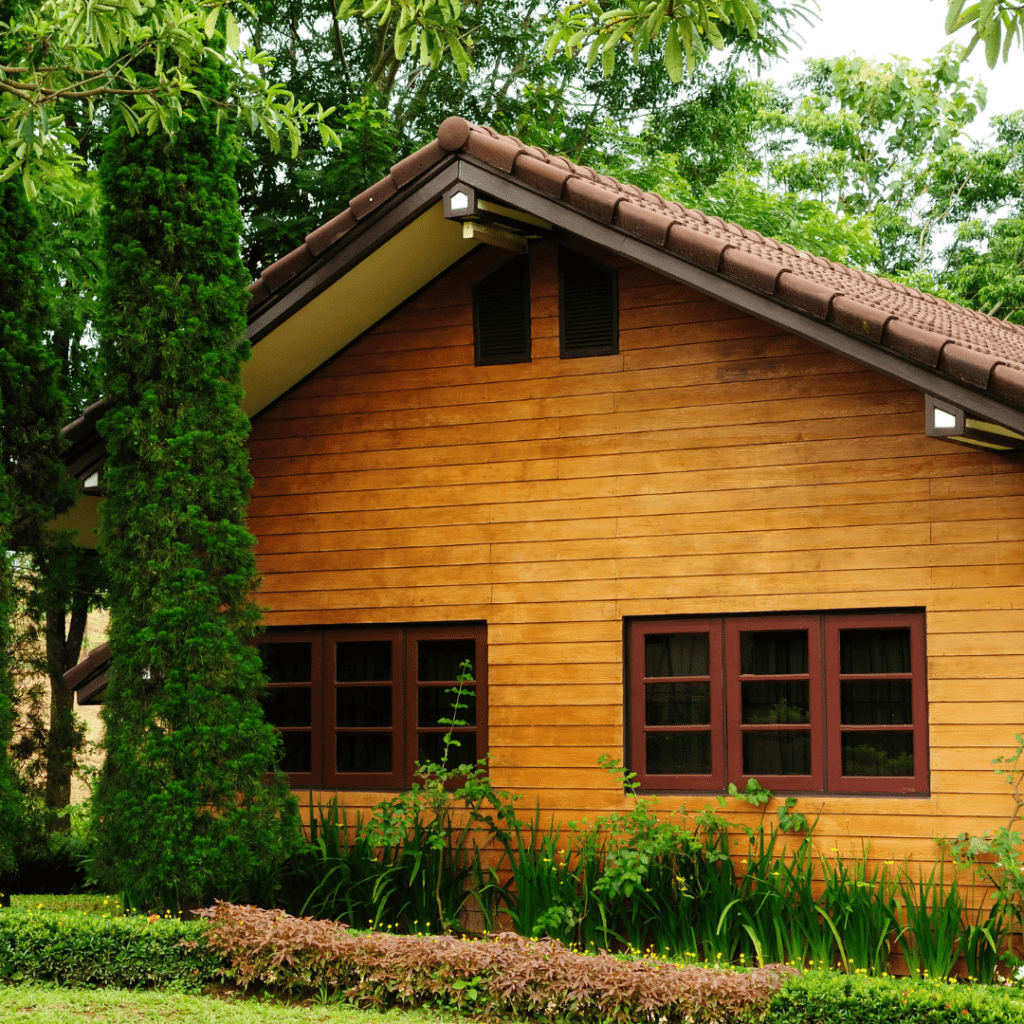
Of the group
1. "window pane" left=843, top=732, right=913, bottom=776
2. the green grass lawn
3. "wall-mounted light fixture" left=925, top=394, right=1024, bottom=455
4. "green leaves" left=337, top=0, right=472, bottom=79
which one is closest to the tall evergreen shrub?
the green grass lawn

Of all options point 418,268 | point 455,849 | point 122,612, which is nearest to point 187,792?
point 122,612

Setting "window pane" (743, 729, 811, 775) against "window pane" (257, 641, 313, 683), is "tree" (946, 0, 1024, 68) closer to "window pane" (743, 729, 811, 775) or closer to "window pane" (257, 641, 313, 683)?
"window pane" (743, 729, 811, 775)

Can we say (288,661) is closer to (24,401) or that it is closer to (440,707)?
(440,707)

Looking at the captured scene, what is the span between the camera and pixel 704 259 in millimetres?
7348

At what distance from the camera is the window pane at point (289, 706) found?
29.9ft

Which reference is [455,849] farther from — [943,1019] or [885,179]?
[885,179]

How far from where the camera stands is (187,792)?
7.29 meters

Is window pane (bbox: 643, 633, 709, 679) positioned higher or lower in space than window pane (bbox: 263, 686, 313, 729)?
higher

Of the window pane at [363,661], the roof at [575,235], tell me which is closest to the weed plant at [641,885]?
the window pane at [363,661]

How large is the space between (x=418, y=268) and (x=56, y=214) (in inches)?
247

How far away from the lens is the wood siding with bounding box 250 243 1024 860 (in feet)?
23.9

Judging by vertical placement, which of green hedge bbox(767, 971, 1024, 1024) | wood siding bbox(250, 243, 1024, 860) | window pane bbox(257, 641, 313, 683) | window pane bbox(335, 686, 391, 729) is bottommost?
green hedge bbox(767, 971, 1024, 1024)

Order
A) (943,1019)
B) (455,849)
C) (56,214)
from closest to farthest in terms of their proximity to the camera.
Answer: (943,1019) → (455,849) → (56,214)

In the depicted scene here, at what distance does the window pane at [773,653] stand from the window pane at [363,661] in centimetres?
256
